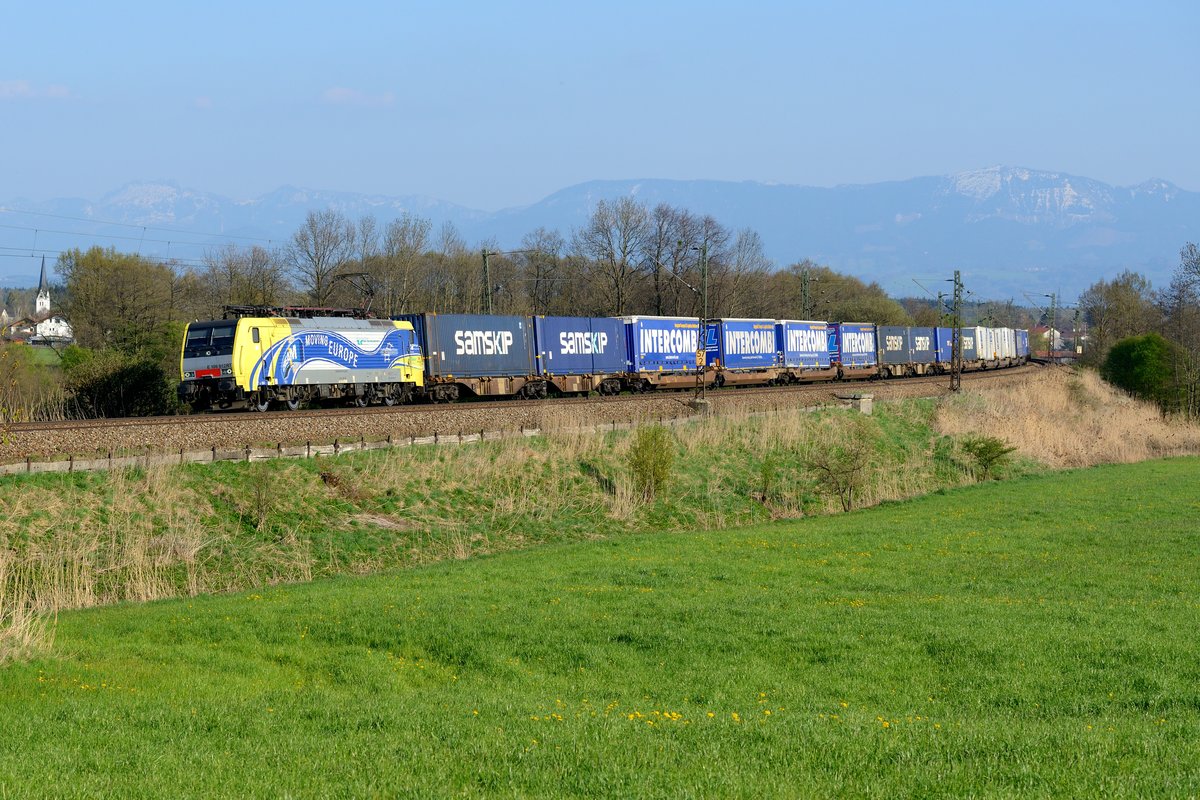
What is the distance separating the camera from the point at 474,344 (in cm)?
4219

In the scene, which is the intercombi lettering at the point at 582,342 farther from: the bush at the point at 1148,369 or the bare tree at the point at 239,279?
the bush at the point at 1148,369

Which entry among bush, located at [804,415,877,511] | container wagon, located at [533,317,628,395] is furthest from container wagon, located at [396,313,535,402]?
bush, located at [804,415,877,511]

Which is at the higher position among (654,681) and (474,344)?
(474,344)

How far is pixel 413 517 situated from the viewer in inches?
1016

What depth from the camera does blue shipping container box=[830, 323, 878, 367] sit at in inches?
2721

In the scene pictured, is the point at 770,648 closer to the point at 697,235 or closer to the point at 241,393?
the point at 241,393

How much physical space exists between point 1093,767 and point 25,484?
65.3 ft

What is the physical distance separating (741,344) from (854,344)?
632 inches

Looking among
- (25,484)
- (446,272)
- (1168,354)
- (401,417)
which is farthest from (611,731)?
(446,272)

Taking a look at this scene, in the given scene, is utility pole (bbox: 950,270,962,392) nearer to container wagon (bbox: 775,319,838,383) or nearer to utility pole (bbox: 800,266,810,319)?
container wagon (bbox: 775,319,838,383)

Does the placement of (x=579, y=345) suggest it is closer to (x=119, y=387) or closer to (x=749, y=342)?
(x=749, y=342)

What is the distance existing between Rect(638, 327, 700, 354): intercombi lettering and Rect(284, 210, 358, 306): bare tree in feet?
105

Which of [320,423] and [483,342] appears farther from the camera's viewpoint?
[483,342]

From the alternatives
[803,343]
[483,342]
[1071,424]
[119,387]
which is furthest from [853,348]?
[119,387]
